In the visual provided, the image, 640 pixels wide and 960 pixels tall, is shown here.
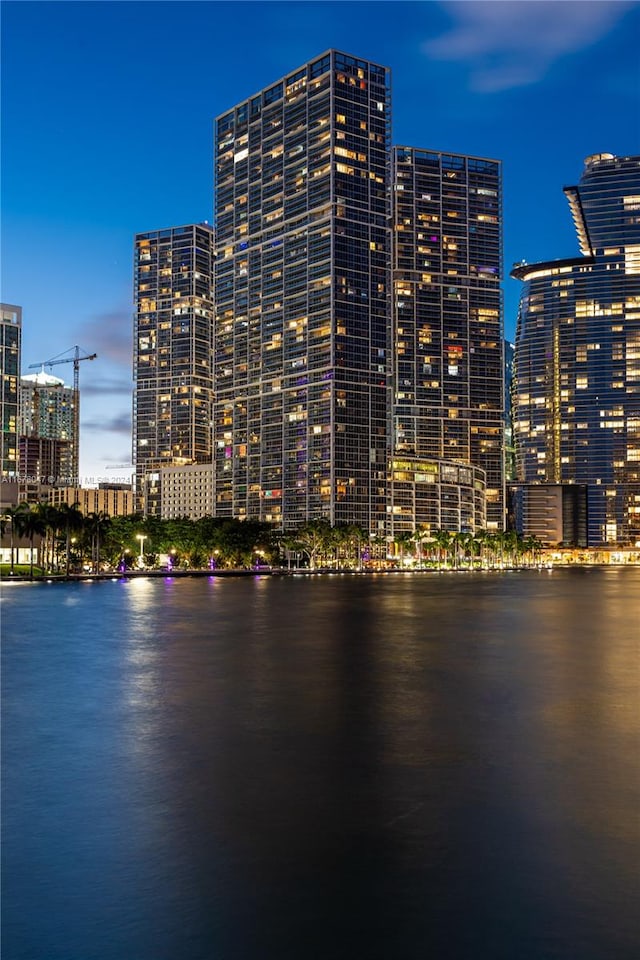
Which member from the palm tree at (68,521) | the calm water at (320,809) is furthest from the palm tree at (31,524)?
the calm water at (320,809)

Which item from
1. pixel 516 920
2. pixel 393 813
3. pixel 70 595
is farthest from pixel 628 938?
pixel 70 595

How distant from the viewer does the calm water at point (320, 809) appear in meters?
16.8

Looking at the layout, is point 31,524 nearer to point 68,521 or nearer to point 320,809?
point 68,521

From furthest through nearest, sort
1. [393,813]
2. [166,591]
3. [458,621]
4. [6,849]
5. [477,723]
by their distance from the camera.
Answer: [166,591] < [458,621] < [477,723] < [393,813] < [6,849]

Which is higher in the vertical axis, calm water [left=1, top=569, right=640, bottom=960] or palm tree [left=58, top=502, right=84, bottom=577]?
palm tree [left=58, top=502, right=84, bottom=577]

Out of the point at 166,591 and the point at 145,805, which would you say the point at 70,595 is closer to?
the point at 166,591

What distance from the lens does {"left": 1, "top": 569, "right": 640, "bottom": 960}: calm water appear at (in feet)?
55.2

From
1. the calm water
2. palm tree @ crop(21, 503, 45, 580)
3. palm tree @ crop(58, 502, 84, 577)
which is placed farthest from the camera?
palm tree @ crop(58, 502, 84, 577)

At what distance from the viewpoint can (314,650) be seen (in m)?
63.8

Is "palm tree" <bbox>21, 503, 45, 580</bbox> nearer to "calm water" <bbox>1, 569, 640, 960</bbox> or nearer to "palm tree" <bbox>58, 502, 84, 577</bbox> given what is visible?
"palm tree" <bbox>58, 502, 84, 577</bbox>

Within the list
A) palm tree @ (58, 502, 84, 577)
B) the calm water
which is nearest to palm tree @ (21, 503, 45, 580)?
palm tree @ (58, 502, 84, 577)

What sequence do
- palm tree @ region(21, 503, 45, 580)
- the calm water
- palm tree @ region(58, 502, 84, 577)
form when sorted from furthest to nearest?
palm tree @ region(58, 502, 84, 577) → palm tree @ region(21, 503, 45, 580) → the calm water

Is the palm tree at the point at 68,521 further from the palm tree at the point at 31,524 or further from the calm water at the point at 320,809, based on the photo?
the calm water at the point at 320,809

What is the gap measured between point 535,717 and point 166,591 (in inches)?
4391
